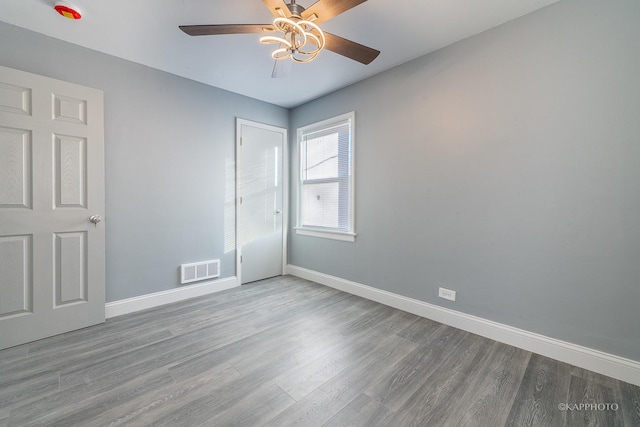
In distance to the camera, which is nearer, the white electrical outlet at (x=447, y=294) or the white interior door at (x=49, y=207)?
the white interior door at (x=49, y=207)

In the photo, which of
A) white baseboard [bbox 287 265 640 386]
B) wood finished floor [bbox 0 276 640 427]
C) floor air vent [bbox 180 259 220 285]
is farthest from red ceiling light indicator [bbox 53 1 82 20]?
white baseboard [bbox 287 265 640 386]

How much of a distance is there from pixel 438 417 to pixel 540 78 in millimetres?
2439

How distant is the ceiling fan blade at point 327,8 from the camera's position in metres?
1.38

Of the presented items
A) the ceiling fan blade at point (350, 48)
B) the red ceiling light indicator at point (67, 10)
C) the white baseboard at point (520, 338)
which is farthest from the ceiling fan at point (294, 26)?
the white baseboard at point (520, 338)

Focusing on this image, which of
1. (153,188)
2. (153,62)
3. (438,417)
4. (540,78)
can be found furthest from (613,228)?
(153,62)

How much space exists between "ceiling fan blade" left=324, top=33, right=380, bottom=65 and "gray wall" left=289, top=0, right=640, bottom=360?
39.5 inches

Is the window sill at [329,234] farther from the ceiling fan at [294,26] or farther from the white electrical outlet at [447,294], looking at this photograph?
the ceiling fan at [294,26]

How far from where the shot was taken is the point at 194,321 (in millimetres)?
2512

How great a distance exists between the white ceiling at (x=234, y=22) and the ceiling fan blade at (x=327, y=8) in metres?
0.51

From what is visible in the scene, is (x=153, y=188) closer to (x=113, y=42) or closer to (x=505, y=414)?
(x=113, y=42)

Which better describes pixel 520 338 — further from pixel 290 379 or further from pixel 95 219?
pixel 95 219

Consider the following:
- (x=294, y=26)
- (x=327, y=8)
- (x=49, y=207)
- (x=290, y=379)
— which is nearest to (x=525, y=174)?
(x=327, y=8)

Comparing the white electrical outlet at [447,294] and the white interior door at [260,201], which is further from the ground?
the white interior door at [260,201]

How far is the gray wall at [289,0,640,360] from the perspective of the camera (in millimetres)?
1700
